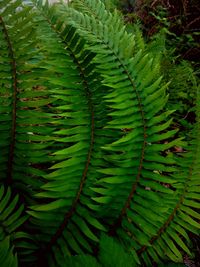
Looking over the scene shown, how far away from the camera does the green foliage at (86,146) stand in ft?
2.85

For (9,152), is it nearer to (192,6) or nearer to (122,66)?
(122,66)

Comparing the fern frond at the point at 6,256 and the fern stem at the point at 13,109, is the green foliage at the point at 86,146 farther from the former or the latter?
the fern frond at the point at 6,256

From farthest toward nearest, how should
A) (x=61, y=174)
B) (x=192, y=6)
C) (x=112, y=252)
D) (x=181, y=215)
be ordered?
(x=192, y=6) < (x=181, y=215) < (x=61, y=174) < (x=112, y=252)

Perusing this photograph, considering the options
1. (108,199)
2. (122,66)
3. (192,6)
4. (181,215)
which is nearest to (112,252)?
(108,199)

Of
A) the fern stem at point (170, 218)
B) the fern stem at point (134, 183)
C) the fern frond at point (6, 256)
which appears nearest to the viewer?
the fern frond at point (6, 256)

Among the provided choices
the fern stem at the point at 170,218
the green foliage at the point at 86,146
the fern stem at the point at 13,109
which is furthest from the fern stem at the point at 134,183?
the fern stem at the point at 13,109

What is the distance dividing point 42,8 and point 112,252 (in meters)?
0.76

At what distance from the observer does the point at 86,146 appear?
901mm

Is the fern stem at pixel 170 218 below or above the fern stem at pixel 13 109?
below

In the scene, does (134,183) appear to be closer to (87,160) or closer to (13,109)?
(87,160)

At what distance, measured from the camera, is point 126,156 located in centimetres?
90

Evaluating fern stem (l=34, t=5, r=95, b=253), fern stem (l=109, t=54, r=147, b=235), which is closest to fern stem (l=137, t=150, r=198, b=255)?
fern stem (l=109, t=54, r=147, b=235)

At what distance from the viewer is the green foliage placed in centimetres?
87

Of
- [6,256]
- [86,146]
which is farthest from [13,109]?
[6,256]
